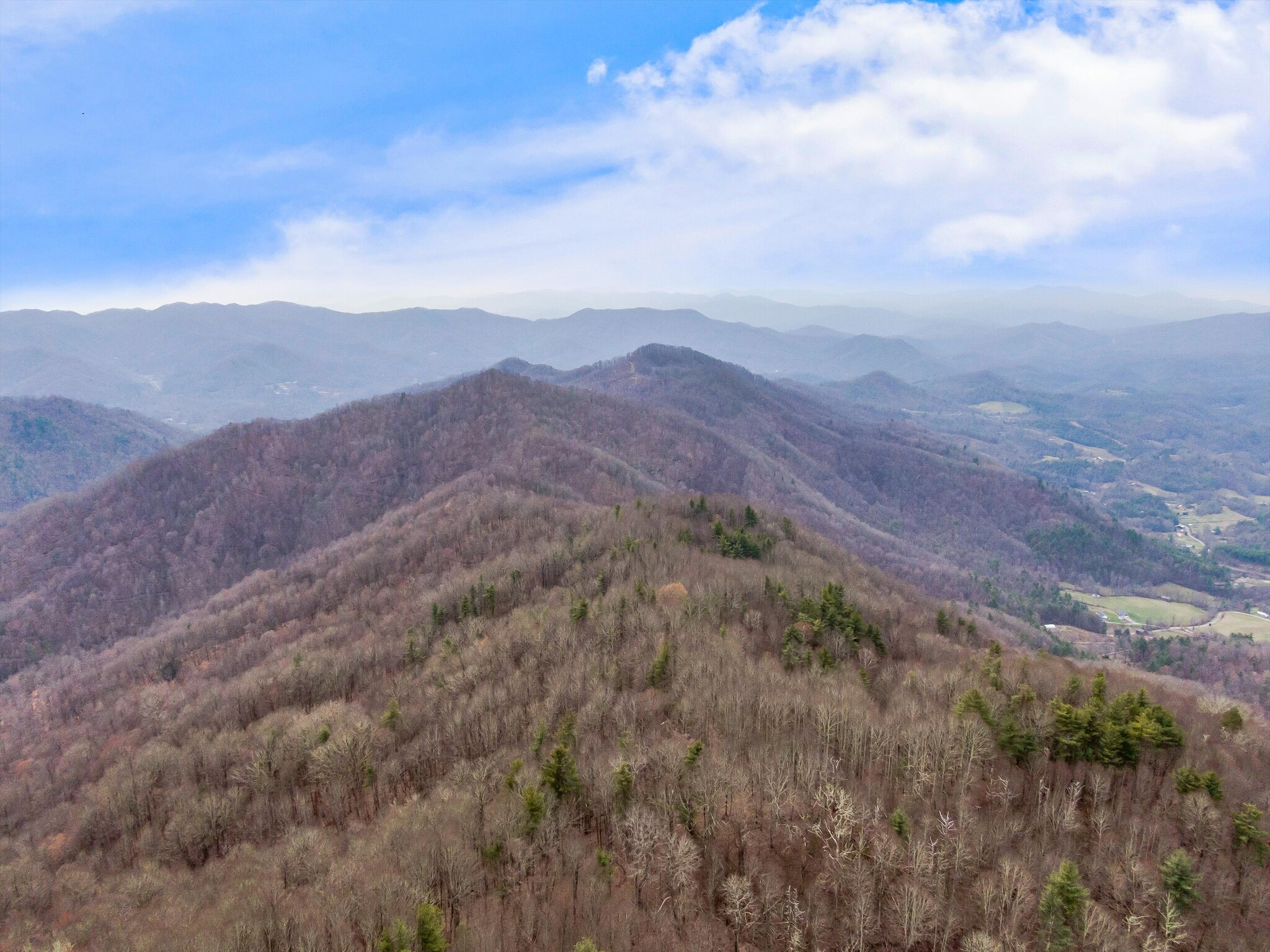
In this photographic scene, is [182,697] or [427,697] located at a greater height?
[427,697]

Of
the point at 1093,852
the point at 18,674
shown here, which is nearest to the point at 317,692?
the point at 1093,852

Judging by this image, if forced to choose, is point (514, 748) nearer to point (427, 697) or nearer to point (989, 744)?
point (427, 697)

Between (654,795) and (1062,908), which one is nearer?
(1062,908)

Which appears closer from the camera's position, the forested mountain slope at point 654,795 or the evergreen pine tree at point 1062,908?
the evergreen pine tree at point 1062,908

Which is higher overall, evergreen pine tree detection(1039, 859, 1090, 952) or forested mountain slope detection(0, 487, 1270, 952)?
evergreen pine tree detection(1039, 859, 1090, 952)

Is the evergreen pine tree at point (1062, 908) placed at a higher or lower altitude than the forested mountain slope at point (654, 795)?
higher

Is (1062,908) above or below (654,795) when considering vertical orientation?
above

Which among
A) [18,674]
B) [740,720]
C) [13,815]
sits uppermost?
[740,720]

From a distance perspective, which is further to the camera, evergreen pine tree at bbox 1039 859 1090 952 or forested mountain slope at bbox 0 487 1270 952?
forested mountain slope at bbox 0 487 1270 952
